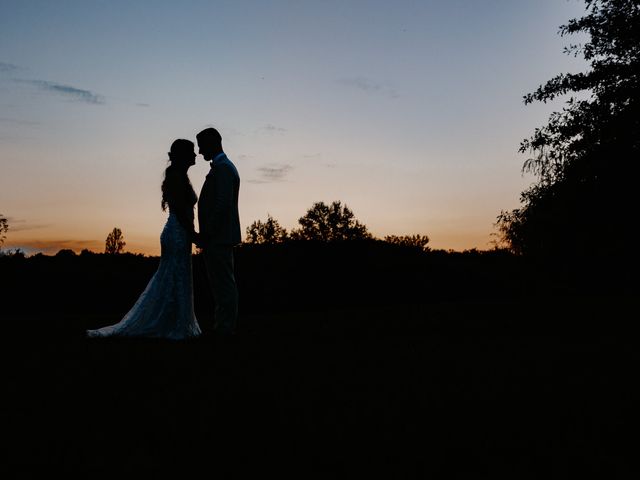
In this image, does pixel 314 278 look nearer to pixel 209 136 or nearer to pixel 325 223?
pixel 209 136

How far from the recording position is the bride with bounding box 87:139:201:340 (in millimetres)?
10453

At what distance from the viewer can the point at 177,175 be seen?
1047 cm

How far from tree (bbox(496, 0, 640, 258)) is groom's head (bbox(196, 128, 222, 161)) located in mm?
16195

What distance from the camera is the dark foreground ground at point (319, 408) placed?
371 centimetres

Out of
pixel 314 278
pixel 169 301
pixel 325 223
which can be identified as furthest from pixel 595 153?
pixel 325 223

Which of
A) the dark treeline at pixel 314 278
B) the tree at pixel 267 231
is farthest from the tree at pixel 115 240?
the dark treeline at pixel 314 278

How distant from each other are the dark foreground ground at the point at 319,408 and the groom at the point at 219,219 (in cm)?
88

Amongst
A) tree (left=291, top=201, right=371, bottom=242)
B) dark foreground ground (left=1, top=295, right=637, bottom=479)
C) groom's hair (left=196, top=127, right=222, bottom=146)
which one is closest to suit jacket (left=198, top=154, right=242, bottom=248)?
groom's hair (left=196, top=127, right=222, bottom=146)

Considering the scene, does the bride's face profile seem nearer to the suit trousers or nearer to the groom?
the groom

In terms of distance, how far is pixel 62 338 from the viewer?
1104cm

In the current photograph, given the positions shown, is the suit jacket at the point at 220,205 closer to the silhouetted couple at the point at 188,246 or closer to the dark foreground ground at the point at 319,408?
the silhouetted couple at the point at 188,246

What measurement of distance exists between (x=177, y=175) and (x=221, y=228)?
1.18m

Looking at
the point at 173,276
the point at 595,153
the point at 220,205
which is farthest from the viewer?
the point at 595,153

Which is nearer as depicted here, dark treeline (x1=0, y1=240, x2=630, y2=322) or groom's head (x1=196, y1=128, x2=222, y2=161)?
groom's head (x1=196, y1=128, x2=222, y2=161)
